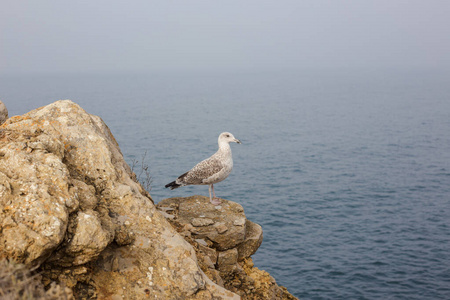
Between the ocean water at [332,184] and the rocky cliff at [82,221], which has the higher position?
the rocky cliff at [82,221]

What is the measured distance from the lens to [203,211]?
1577cm

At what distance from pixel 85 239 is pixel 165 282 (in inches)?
75.7

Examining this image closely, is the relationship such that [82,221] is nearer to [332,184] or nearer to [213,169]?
[213,169]

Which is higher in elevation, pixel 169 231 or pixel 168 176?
pixel 169 231

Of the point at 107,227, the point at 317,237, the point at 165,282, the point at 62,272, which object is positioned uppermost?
the point at 107,227

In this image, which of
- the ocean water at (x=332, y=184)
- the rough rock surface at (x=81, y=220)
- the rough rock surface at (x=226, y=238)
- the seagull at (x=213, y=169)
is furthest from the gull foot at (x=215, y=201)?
the ocean water at (x=332, y=184)

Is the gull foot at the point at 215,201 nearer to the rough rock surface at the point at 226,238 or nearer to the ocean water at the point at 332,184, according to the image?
the rough rock surface at the point at 226,238

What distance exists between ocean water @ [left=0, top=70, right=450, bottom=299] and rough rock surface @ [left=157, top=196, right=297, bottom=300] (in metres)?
18.6

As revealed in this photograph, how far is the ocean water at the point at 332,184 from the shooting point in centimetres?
3588

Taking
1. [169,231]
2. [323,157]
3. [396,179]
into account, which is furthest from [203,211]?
[323,157]

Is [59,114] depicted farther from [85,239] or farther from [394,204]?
[394,204]

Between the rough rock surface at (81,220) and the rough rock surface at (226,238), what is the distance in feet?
13.8

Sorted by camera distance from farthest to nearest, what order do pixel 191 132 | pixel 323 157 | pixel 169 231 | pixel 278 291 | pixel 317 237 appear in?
pixel 191 132
pixel 323 157
pixel 317 237
pixel 278 291
pixel 169 231

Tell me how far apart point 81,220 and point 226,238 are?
8.16m
